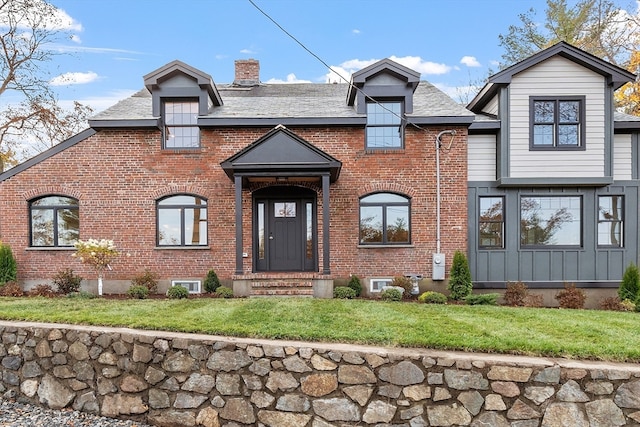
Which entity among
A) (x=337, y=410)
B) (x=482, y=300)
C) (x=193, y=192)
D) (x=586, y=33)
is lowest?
(x=337, y=410)

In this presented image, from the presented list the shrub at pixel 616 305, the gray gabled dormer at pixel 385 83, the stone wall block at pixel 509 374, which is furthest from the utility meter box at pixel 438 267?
the stone wall block at pixel 509 374

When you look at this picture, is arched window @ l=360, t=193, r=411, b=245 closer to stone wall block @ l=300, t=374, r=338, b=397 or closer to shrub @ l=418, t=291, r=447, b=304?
shrub @ l=418, t=291, r=447, b=304

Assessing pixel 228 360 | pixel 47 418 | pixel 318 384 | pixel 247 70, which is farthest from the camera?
pixel 247 70

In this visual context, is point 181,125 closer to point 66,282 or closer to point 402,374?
point 66,282

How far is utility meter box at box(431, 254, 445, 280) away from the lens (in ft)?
32.3

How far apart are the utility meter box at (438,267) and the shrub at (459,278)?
0.48 metres

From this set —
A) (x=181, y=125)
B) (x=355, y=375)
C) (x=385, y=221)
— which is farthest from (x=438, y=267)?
(x=181, y=125)

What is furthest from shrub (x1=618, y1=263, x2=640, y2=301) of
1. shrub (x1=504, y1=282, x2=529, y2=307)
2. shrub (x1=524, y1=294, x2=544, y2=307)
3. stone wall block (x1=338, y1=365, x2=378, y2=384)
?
stone wall block (x1=338, y1=365, x2=378, y2=384)

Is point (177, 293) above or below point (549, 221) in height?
below

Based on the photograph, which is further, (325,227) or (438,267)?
(438,267)

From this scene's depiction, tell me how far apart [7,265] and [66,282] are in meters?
1.56

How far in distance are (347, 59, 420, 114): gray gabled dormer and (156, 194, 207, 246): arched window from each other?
5.08 m

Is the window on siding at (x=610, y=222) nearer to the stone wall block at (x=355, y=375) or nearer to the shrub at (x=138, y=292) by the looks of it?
the stone wall block at (x=355, y=375)

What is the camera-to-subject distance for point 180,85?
10.1 m
